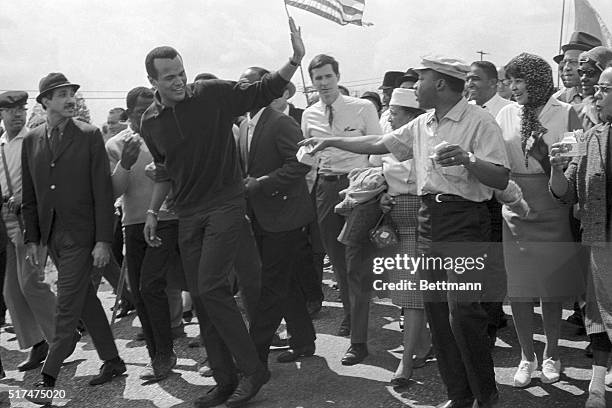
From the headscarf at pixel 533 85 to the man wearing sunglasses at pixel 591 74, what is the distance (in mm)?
348

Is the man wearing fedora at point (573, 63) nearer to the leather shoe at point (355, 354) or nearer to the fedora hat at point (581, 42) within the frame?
the fedora hat at point (581, 42)

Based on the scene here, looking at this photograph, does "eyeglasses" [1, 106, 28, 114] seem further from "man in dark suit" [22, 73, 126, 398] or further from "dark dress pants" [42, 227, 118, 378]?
"dark dress pants" [42, 227, 118, 378]

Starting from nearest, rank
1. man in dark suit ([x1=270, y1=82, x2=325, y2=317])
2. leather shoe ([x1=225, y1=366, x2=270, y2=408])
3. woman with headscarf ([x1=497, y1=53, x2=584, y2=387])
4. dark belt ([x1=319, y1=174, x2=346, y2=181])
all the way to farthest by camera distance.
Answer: woman with headscarf ([x1=497, y1=53, x2=584, y2=387])
leather shoe ([x1=225, y1=366, x2=270, y2=408])
dark belt ([x1=319, y1=174, x2=346, y2=181])
man in dark suit ([x1=270, y1=82, x2=325, y2=317])

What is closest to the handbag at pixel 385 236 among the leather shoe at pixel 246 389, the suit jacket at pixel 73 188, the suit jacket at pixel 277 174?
the suit jacket at pixel 277 174

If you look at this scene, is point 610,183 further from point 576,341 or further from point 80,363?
point 80,363

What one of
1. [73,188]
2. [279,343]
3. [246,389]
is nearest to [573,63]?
[279,343]

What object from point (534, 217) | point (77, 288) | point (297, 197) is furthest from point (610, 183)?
point (77, 288)

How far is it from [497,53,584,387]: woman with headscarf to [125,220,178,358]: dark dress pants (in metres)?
2.59

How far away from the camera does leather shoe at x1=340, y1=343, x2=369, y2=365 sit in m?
5.41

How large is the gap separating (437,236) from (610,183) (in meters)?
1.01

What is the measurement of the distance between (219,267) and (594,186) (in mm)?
2316

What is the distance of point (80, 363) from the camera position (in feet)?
20.5

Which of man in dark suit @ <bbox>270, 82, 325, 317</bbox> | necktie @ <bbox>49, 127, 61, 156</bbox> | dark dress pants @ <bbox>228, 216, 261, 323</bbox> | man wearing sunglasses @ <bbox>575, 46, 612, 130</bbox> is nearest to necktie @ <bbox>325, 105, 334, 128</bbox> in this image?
man in dark suit @ <bbox>270, 82, 325, 317</bbox>

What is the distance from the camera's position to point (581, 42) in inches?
252
